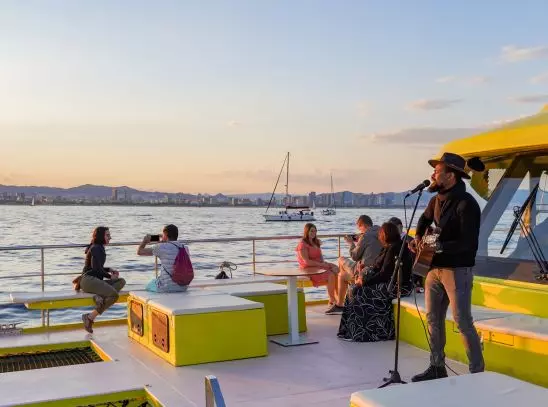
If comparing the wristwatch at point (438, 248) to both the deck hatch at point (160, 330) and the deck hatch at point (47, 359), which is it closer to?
the deck hatch at point (160, 330)

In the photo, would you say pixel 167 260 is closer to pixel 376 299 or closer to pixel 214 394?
pixel 376 299

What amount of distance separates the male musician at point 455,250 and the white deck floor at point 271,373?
2.74ft

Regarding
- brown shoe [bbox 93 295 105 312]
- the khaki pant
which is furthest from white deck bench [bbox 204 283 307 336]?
brown shoe [bbox 93 295 105 312]

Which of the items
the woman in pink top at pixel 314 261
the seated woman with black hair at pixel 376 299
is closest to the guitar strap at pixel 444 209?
the seated woman with black hair at pixel 376 299

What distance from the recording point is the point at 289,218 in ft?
280

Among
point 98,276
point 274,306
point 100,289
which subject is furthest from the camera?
point 98,276

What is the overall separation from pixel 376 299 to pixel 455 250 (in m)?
2.16

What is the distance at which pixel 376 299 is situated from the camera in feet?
22.9

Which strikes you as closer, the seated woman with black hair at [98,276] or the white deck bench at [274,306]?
the white deck bench at [274,306]

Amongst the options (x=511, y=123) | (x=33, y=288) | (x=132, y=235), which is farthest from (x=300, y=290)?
(x=132, y=235)

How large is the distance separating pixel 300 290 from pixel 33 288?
64.3ft

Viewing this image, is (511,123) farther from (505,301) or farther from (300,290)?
(300,290)

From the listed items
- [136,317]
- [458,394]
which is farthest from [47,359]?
[458,394]

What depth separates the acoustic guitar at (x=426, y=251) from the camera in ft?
16.3
